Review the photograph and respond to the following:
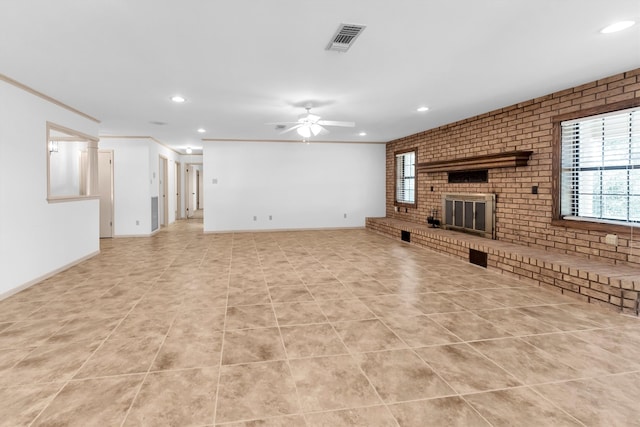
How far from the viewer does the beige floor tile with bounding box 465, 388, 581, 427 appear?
172 centimetres

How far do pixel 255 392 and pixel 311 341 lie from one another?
718 mm

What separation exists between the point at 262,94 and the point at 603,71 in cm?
397

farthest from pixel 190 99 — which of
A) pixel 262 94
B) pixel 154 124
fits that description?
pixel 154 124

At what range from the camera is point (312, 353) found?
2.44m

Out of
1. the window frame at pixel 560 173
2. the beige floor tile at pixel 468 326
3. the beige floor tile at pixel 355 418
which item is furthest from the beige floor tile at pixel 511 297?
the beige floor tile at pixel 355 418

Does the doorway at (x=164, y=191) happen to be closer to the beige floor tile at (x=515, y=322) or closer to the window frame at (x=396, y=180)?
the window frame at (x=396, y=180)

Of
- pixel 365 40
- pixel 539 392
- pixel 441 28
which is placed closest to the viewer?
pixel 539 392

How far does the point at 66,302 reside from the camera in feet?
11.7

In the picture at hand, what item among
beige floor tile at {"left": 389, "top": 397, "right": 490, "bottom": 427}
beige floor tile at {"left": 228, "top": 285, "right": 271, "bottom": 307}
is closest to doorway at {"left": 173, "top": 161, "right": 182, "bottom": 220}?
beige floor tile at {"left": 228, "top": 285, "right": 271, "bottom": 307}

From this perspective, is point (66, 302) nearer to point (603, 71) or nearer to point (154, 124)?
point (154, 124)

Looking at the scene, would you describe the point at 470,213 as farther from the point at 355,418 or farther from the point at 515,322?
the point at 355,418

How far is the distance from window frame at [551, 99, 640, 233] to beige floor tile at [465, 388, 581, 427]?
9.40 ft

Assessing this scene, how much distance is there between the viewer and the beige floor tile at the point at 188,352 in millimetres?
2295

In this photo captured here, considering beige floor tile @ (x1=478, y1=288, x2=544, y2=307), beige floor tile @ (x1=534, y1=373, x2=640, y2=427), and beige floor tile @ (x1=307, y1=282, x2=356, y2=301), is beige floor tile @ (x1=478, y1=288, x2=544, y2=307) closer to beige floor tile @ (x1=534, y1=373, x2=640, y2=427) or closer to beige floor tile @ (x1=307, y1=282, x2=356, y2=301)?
beige floor tile @ (x1=534, y1=373, x2=640, y2=427)
